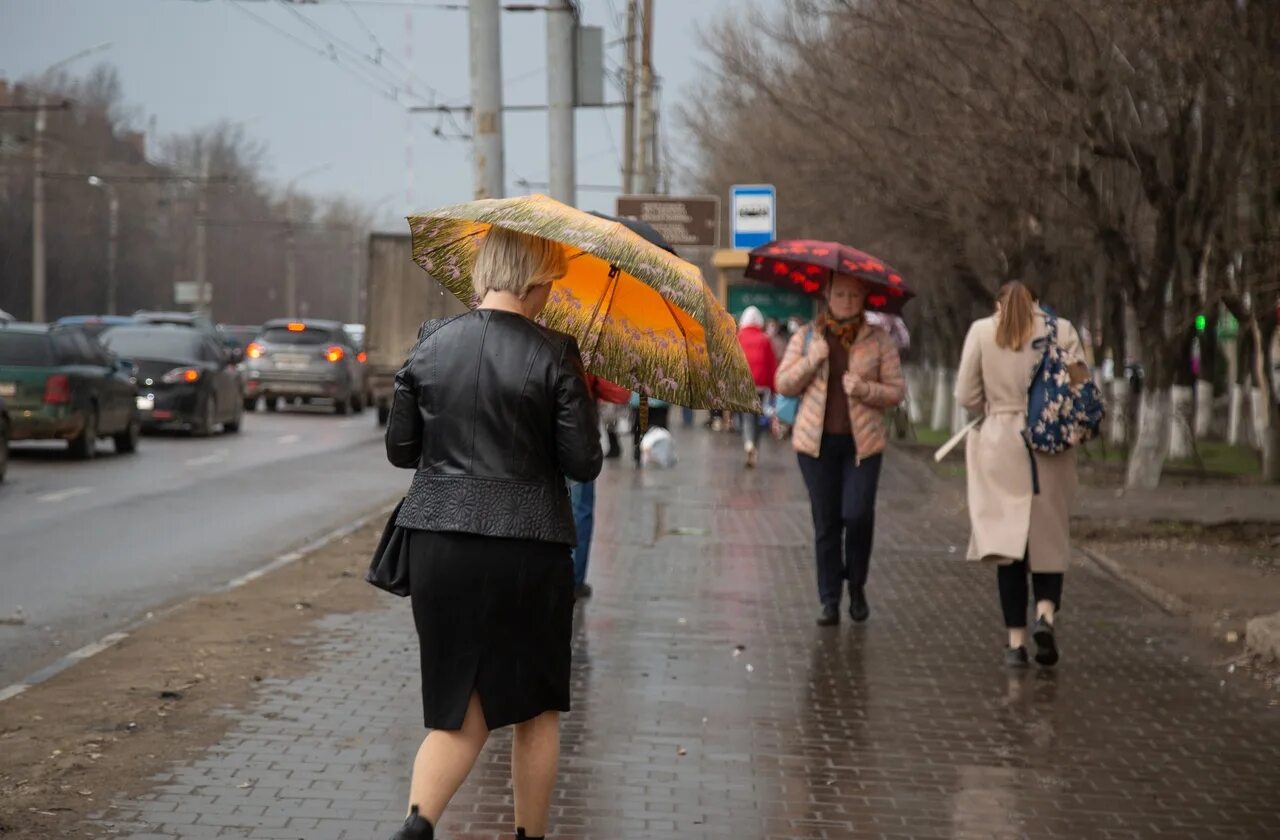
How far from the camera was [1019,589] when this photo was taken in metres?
8.94

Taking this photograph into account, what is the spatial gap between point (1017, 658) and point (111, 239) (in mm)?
55535

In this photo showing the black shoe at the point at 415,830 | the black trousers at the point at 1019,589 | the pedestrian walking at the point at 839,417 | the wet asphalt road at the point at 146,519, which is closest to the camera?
the black shoe at the point at 415,830

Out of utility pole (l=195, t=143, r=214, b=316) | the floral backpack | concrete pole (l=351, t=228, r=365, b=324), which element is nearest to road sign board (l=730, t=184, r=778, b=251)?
the floral backpack

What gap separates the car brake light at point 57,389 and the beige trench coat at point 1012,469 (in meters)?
15.0

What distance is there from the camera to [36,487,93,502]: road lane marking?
683 inches

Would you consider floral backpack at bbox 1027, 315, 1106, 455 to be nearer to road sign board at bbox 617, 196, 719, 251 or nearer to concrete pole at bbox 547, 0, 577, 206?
concrete pole at bbox 547, 0, 577, 206

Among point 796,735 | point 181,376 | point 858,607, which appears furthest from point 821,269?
point 181,376

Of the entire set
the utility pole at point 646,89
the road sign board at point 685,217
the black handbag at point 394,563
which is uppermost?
the utility pole at point 646,89

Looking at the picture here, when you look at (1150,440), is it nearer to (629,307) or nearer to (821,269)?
(821,269)

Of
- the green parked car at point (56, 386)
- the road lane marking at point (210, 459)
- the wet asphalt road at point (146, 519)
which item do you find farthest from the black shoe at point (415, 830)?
the road lane marking at point (210, 459)

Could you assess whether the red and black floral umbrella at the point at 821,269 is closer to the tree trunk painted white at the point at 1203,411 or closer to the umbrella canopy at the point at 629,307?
the umbrella canopy at the point at 629,307

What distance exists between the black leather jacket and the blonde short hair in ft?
0.35

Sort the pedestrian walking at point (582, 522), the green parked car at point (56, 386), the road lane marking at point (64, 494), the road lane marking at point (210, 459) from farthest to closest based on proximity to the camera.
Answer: the road lane marking at point (210, 459), the green parked car at point (56, 386), the road lane marking at point (64, 494), the pedestrian walking at point (582, 522)

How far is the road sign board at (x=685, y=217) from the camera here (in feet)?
73.3
